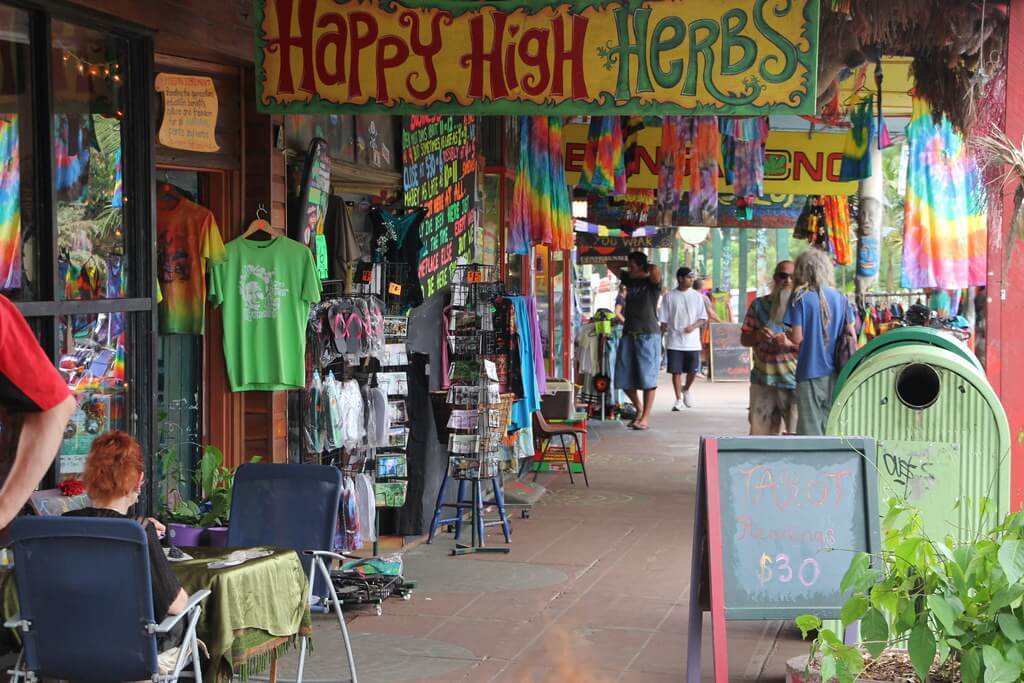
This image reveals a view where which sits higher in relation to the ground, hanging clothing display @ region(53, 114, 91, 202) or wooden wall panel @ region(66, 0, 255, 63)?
wooden wall panel @ region(66, 0, 255, 63)

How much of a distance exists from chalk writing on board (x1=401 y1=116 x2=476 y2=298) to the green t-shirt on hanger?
81.4 inches

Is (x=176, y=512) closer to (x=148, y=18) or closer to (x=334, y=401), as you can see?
(x=334, y=401)

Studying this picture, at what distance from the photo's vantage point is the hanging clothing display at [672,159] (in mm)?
12367

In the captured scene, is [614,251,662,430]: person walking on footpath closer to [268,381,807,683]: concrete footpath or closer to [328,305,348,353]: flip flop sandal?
[268,381,807,683]: concrete footpath

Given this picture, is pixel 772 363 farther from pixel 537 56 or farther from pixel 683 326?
pixel 683 326

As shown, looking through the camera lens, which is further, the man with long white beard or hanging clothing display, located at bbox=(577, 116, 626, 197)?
hanging clothing display, located at bbox=(577, 116, 626, 197)

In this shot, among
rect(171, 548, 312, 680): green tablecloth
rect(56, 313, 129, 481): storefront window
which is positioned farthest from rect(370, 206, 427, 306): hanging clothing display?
rect(171, 548, 312, 680): green tablecloth

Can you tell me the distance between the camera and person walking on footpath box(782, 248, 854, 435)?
9680mm

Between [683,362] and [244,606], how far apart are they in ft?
48.7

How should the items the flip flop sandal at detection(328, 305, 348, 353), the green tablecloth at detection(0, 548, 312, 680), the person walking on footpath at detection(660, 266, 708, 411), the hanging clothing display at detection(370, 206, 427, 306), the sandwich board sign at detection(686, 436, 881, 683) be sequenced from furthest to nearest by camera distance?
1. the person walking on footpath at detection(660, 266, 708, 411)
2. the hanging clothing display at detection(370, 206, 427, 306)
3. the flip flop sandal at detection(328, 305, 348, 353)
4. the sandwich board sign at detection(686, 436, 881, 683)
5. the green tablecloth at detection(0, 548, 312, 680)

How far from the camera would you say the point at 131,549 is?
Answer: 4.31 metres

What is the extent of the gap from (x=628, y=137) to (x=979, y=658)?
11917mm

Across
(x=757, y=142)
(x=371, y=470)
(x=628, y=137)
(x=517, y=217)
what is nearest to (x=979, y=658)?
(x=371, y=470)

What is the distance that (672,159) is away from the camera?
1278cm
